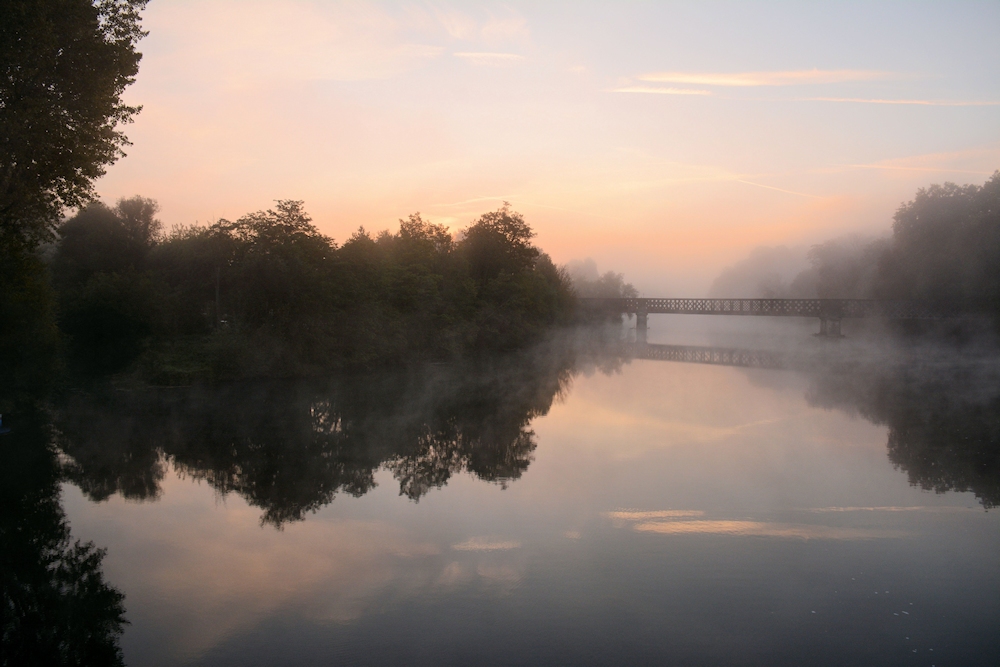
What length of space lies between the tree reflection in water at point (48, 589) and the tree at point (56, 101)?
308 inches

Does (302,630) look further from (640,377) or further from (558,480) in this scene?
(640,377)

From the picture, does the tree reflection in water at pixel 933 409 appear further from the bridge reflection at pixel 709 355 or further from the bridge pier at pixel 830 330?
the bridge pier at pixel 830 330

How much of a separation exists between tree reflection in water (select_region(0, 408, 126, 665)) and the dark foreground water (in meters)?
0.15

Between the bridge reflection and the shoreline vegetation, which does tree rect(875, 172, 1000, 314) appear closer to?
the shoreline vegetation

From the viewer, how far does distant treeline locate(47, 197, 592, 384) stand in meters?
32.8

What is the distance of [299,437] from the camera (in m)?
19.2

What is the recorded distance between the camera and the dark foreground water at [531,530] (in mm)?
7602

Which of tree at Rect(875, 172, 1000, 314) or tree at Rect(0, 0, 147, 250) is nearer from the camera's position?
tree at Rect(0, 0, 147, 250)

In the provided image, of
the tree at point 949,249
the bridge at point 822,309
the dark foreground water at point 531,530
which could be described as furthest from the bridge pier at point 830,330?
the dark foreground water at point 531,530

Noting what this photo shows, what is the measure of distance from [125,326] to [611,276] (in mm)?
102182

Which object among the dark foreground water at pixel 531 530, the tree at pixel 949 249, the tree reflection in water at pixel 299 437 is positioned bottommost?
the dark foreground water at pixel 531 530

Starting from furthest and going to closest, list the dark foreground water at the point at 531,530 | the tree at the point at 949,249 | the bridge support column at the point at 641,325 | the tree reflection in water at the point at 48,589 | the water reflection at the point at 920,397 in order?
the bridge support column at the point at 641,325, the tree at the point at 949,249, the water reflection at the point at 920,397, the dark foreground water at the point at 531,530, the tree reflection in water at the point at 48,589

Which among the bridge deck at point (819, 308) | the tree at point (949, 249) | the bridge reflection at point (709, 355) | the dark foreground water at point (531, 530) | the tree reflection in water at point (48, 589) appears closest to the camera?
the tree reflection in water at point (48, 589)

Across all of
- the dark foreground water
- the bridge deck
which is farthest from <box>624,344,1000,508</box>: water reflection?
the bridge deck
